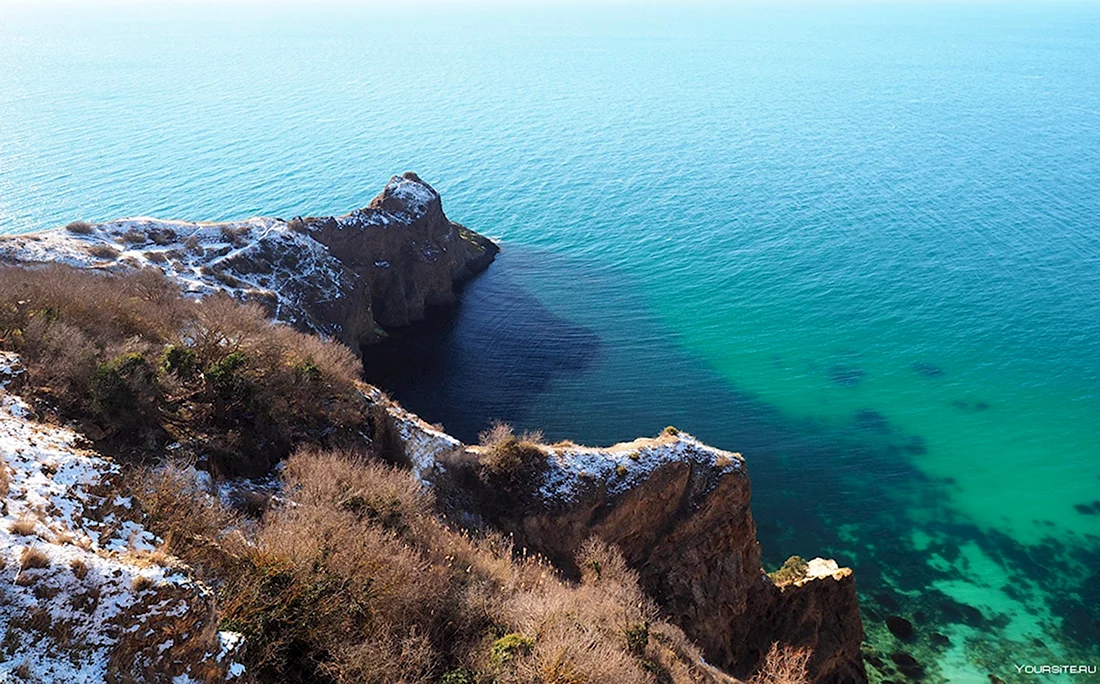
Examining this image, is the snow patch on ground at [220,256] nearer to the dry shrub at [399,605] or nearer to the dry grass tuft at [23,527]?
the dry shrub at [399,605]

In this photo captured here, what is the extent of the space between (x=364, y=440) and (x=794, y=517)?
4300cm

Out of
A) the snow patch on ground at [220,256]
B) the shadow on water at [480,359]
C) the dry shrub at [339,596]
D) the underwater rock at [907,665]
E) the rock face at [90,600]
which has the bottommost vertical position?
the shadow on water at [480,359]

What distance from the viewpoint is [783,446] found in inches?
2945

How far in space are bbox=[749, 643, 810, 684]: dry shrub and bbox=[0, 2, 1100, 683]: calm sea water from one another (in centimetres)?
1260

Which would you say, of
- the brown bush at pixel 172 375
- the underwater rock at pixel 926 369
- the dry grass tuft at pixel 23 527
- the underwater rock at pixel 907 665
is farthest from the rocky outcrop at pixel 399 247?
the dry grass tuft at pixel 23 527

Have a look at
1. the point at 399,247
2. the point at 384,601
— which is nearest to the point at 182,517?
the point at 384,601

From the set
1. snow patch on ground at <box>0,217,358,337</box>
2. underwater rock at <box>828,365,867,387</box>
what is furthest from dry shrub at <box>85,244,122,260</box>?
underwater rock at <box>828,365,867,387</box>

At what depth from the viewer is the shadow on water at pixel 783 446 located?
57.5 meters

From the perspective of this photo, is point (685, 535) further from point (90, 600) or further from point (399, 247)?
point (399, 247)

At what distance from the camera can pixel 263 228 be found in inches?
3241

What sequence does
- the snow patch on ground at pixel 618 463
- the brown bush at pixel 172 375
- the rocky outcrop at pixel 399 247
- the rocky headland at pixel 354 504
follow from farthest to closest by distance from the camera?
the rocky outcrop at pixel 399 247 → the snow patch on ground at pixel 618 463 → the brown bush at pixel 172 375 → the rocky headland at pixel 354 504

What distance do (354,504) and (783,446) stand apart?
54158 mm

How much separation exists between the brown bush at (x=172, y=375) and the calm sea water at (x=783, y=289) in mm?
32731

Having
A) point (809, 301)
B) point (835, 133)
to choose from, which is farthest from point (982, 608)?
point (835, 133)
